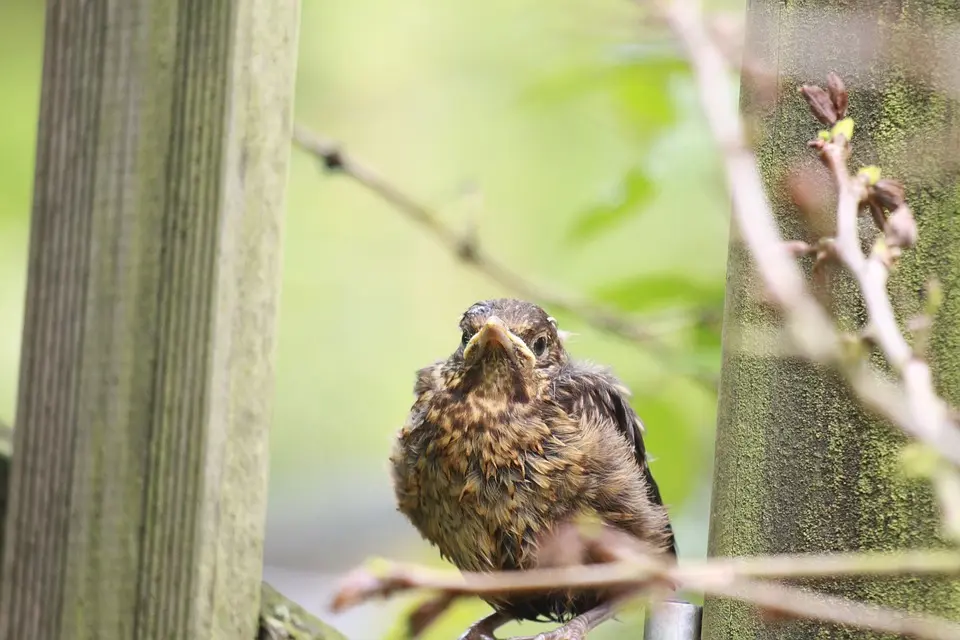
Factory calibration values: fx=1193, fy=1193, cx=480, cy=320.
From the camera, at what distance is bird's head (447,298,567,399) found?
8.21ft

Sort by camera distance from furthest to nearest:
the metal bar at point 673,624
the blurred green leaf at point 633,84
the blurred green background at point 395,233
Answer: the blurred green background at point 395,233, the blurred green leaf at point 633,84, the metal bar at point 673,624

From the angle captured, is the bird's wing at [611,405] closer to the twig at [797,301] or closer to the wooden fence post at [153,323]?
the wooden fence post at [153,323]

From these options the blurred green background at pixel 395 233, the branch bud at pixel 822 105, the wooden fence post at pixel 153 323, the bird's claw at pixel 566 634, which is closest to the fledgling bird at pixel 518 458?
the bird's claw at pixel 566 634

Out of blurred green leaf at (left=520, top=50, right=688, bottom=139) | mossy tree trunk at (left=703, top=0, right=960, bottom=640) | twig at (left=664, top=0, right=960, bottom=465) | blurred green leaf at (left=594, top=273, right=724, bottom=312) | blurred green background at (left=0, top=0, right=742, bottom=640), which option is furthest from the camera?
blurred green background at (left=0, top=0, right=742, bottom=640)

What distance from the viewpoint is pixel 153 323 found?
145 centimetres

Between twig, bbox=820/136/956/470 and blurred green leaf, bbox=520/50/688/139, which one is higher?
twig, bbox=820/136/956/470

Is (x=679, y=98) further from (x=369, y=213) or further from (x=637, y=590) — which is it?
(x=369, y=213)

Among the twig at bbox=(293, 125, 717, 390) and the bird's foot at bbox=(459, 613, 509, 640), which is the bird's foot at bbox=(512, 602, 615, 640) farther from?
the twig at bbox=(293, 125, 717, 390)

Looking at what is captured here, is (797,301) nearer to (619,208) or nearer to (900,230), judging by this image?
(900,230)

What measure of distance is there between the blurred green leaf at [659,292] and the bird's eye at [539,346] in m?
0.26

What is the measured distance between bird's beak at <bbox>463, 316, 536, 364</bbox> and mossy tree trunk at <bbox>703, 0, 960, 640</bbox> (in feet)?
3.05

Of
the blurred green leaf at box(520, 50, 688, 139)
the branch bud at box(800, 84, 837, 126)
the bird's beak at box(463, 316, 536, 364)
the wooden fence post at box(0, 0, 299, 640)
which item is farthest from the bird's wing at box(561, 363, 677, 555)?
the branch bud at box(800, 84, 837, 126)

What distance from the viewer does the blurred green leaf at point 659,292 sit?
7.57ft

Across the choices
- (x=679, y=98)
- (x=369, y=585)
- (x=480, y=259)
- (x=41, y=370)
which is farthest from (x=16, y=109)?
(x=369, y=585)
